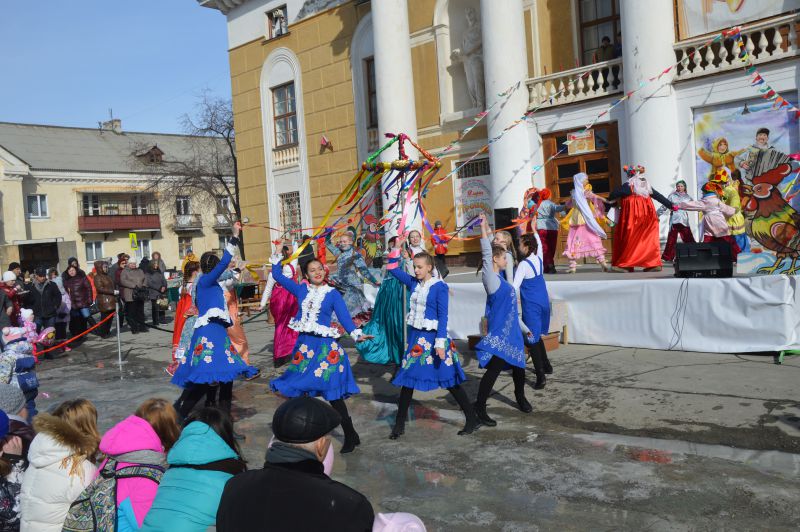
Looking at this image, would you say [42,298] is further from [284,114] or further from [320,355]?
[284,114]

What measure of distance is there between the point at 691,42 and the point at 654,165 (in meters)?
2.52

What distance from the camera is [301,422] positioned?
2334 millimetres

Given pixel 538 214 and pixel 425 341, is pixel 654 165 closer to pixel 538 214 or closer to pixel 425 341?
pixel 538 214

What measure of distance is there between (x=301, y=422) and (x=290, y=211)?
72.0ft

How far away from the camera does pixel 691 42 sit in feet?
46.6

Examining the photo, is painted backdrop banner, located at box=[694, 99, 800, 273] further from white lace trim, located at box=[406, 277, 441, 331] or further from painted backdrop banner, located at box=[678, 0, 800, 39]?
white lace trim, located at box=[406, 277, 441, 331]

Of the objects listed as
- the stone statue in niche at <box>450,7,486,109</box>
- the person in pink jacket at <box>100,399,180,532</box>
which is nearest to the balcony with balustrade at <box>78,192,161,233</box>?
the stone statue in niche at <box>450,7,486,109</box>

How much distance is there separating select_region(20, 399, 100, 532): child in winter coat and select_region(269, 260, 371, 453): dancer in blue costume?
8.66ft

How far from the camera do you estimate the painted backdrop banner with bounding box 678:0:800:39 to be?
13672 millimetres

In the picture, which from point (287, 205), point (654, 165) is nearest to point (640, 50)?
point (654, 165)

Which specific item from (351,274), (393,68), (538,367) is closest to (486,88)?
(393,68)

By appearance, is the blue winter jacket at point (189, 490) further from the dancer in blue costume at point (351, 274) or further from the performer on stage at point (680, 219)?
the performer on stage at point (680, 219)

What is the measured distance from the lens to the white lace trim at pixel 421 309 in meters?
6.27

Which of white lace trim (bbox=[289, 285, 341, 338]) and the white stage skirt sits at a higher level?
white lace trim (bbox=[289, 285, 341, 338])
